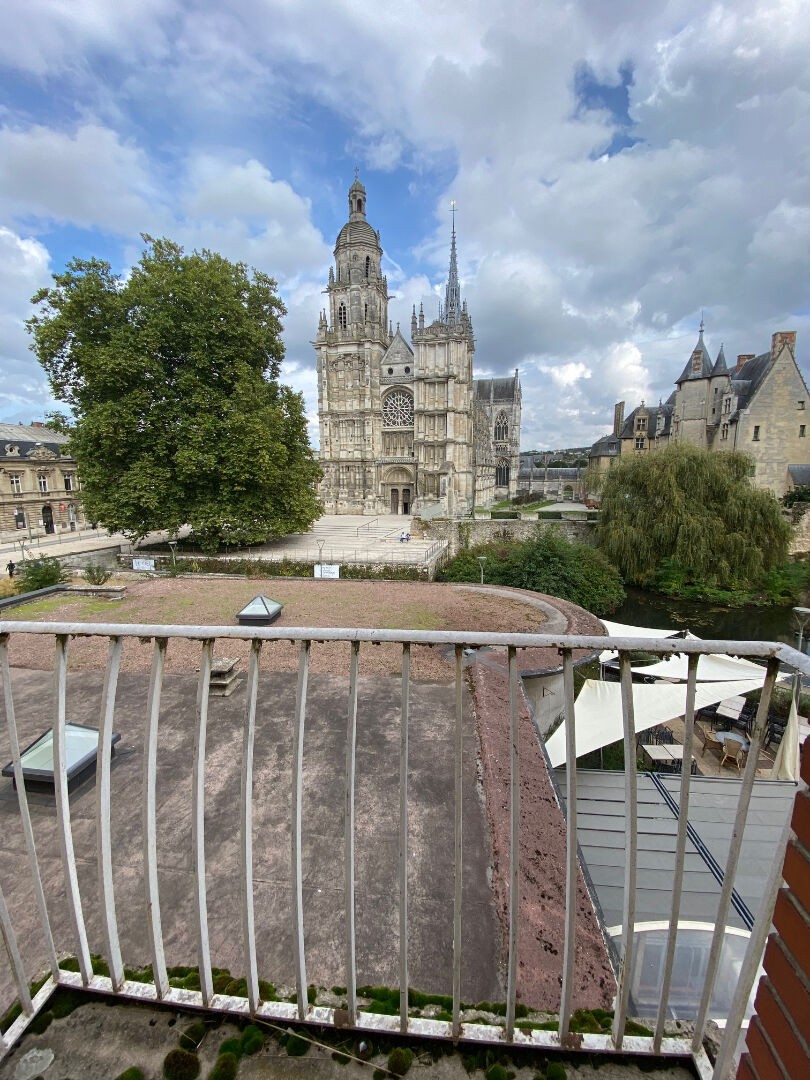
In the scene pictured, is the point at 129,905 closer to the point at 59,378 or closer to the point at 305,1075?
the point at 305,1075

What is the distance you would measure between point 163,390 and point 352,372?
28.0 metres

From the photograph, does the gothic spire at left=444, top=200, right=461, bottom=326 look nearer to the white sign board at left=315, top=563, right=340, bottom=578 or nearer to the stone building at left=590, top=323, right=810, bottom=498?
the stone building at left=590, top=323, right=810, bottom=498

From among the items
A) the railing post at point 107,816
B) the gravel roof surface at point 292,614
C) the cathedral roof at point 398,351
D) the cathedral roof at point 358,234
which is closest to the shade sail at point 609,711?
the gravel roof surface at point 292,614

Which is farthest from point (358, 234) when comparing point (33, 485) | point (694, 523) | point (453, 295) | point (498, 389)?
point (694, 523)

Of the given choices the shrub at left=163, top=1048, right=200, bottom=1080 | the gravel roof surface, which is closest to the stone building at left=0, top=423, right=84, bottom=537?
the gravel roof surface

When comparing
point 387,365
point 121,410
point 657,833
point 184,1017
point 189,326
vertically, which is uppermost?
point 387,365

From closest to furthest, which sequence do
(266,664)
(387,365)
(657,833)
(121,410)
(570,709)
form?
(570,709), (657,833), (266,664), (121,410), (387,365)

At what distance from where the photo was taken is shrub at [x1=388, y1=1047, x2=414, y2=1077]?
1.58 metres

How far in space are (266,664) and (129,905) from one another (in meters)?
3.95

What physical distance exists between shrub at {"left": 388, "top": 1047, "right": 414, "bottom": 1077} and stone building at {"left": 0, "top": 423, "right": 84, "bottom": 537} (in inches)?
1304

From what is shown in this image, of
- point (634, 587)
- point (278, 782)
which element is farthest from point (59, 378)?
point (634, 587)

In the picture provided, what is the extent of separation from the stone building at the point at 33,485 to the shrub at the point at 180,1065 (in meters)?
32.7

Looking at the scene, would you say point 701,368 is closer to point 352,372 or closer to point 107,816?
point 352,372

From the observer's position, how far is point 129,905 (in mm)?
2918
